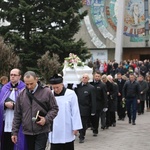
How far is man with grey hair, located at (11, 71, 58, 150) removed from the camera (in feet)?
19.7

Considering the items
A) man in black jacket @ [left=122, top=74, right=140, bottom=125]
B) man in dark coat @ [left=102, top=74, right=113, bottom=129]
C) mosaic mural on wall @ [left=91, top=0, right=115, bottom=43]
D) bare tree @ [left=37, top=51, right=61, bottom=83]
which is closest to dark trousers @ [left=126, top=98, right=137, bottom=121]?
man in black jacket @ [left=122, top=74, right=140, bottom=125]

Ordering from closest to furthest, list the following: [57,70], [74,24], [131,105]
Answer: [131,105]
[57,70]
[74,24]

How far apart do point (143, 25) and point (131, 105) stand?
82.0 feet

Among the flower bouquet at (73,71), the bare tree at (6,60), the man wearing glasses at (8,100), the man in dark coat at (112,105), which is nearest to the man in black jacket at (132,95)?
the man in dark coat at (112,105)

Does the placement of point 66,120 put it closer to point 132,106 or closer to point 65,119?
point 65,119

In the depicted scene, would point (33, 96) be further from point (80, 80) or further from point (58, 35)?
point (58, 35)

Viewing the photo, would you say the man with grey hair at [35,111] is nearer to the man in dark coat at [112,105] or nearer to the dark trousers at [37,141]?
the dark trousers at [37,141]

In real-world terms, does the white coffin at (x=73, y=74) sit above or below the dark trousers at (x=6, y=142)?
above

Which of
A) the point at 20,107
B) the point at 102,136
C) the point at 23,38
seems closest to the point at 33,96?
A: the point at 20,107

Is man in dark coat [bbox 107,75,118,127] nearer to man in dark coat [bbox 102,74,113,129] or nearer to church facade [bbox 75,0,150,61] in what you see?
man in dark coat [bbox 102,74,113,129]

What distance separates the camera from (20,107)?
621 centimetres

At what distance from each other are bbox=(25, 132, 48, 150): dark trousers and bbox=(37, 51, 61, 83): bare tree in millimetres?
11462

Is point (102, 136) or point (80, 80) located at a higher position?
point (80, 80)

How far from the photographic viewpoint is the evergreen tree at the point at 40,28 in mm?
18594
